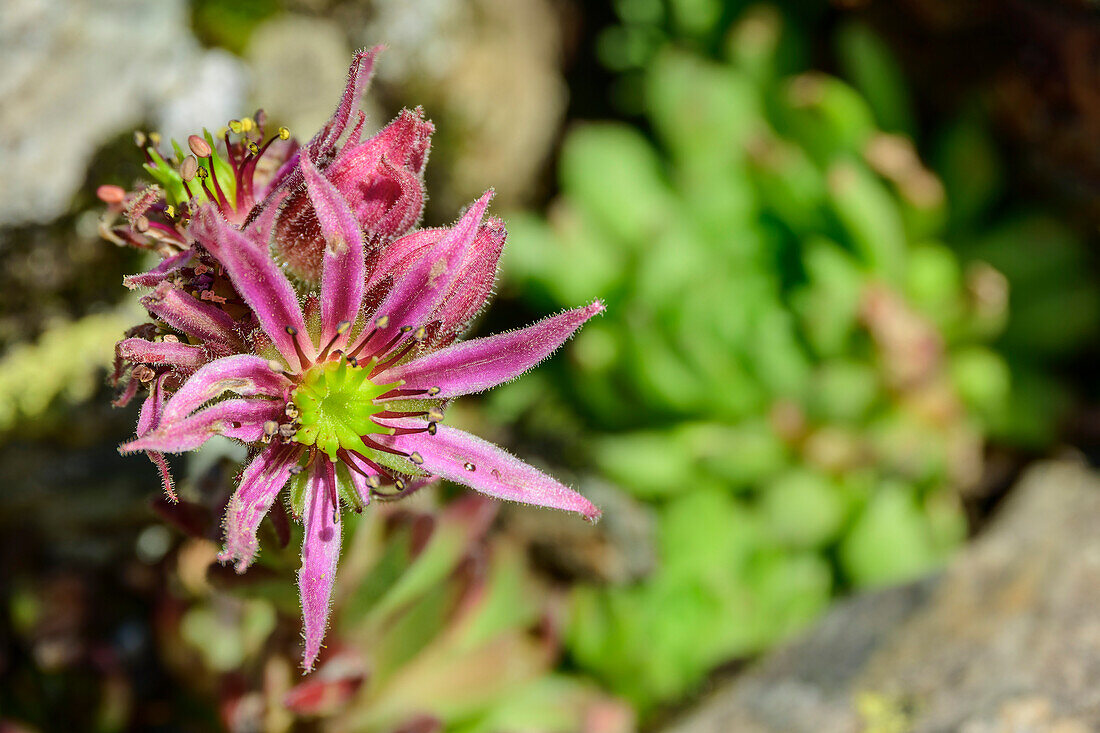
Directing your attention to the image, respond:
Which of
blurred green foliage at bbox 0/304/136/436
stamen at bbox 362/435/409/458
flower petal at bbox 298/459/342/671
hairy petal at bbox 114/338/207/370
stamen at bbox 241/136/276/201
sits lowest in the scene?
blurred green foliage at bbox 0/304/136/436

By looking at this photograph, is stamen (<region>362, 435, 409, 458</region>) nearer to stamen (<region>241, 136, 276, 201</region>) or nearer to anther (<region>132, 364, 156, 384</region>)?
anther (<region>132, 364, 156, 384</region>)

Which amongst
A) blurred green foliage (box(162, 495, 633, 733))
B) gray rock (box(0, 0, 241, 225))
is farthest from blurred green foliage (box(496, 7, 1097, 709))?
gray rock (box(0, 0, 241, 225))

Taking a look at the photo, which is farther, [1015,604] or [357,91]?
[1015,604]

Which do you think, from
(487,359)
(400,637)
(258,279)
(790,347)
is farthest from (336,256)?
(790,347)

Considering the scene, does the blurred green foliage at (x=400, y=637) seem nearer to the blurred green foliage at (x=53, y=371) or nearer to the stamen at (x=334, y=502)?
the stamen at (x=334, y=502)

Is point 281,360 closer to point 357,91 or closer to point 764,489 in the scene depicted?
point 357,91

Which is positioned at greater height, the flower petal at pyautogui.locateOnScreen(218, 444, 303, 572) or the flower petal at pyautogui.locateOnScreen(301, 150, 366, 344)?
the flower petal at pyautogui.locateOnScreen(301, 150, 366, 344)

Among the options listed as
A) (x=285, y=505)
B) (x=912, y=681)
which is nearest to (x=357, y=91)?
(x=285, y=505)
